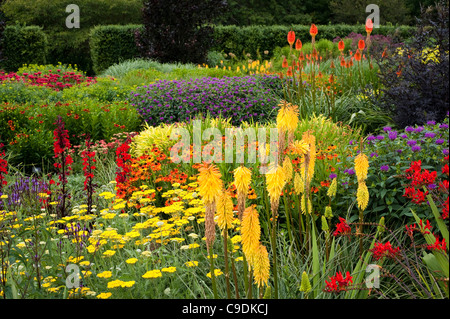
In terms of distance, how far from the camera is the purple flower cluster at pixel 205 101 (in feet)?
25.8

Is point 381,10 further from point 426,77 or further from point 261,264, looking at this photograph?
point 261,264

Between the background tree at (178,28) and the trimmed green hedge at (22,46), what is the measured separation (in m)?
6.52

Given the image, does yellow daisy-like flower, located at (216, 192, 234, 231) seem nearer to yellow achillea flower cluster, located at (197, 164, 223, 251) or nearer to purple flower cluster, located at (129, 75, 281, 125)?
yellow achillea flower cluster, located at (197, 164, 223, 251)

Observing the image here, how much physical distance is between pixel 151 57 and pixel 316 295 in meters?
14.0

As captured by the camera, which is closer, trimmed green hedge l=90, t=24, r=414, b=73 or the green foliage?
the green foliage

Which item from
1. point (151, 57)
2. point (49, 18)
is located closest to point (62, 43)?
point (49, 18)

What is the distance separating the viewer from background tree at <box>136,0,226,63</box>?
14609 millimetres

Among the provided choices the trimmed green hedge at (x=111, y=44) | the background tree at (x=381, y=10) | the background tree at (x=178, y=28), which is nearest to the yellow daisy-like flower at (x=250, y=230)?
the background tree at (x=178, y=28)

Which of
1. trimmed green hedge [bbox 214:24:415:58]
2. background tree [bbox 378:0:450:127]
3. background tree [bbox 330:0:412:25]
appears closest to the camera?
background tree [bbox 378:0:450:127]

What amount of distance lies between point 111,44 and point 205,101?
12.9 meters

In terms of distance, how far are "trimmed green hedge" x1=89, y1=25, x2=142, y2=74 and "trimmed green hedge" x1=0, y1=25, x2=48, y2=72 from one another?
86.7 inches

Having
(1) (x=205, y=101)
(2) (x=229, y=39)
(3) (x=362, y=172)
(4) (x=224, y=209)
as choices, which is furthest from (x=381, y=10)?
(4) (x=224, y=209)

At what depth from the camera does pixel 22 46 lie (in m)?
19.4

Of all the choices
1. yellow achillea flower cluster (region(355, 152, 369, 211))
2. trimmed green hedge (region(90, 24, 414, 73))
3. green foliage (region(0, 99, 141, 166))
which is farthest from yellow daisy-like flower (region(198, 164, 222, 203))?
trimmed green hedge (region(90, 24, 414, 73))
